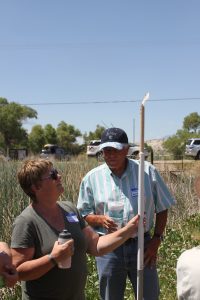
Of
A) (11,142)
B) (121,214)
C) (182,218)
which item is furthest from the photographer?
(11,142)

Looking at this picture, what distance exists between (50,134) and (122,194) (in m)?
60.1

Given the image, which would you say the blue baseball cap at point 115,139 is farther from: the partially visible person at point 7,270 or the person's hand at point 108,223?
the partially visible person at point 7,270

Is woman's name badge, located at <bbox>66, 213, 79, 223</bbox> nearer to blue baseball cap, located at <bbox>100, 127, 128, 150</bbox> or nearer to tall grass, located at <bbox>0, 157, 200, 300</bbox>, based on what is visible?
blue baseball cap, located at <bbox>100, 127, 128, 150</bbox>

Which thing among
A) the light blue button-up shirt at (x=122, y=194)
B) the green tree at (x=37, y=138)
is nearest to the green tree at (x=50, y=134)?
the green tree at (x=37, y=138)

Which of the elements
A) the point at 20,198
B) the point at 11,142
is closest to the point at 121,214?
the point at 20,198

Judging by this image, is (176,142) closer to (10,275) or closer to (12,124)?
(12,124)

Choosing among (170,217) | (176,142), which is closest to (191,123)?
(176,142)

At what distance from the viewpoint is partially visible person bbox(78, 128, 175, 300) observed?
3070mm

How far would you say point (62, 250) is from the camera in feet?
7.07

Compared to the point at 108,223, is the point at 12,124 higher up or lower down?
higher up

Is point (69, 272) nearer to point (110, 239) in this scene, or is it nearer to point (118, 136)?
point (110, 239)

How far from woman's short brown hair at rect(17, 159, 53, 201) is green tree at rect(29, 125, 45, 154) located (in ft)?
178

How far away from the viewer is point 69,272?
2.40 meters

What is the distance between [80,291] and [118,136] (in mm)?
1095
